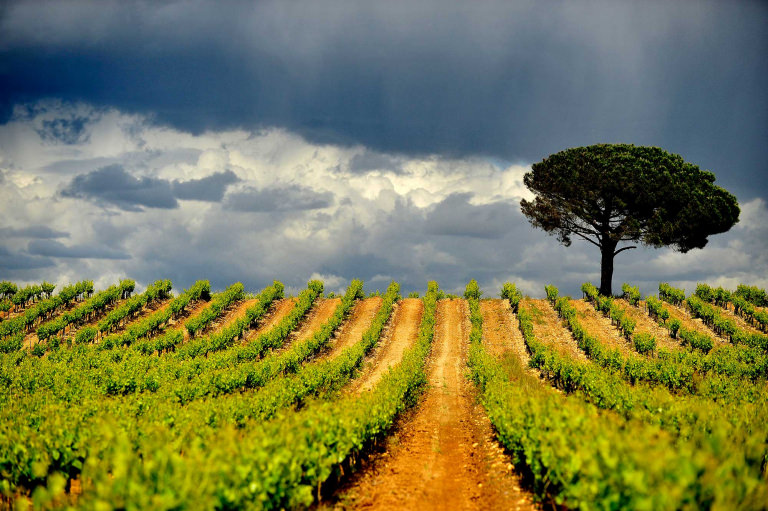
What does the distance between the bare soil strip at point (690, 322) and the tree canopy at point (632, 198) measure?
620cm

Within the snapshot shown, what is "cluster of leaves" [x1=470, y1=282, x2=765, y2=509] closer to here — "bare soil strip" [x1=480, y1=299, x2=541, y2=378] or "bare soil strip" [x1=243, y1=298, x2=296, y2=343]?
"bare soil strip" [x1=480, y1=299, x2=541, y2=378]

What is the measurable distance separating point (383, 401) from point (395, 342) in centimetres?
2157

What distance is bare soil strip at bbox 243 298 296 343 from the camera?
126ft

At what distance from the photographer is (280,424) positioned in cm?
952

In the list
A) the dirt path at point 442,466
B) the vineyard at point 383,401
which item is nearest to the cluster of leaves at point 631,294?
the vineyard at point 383,401

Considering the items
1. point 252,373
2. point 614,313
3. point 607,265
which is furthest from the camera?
point 607,265

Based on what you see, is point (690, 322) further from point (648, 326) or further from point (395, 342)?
point (395, 342)

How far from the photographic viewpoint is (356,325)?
4028cm

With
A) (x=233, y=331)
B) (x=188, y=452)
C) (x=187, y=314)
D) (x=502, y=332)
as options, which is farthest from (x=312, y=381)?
(x=187, y=314)

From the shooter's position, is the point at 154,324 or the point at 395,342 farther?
the point at 154,324

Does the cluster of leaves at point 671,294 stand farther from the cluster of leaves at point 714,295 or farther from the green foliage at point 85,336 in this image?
the green foliage at point 85,336

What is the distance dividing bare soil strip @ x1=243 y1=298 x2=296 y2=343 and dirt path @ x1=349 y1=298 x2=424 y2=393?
33.7 ft

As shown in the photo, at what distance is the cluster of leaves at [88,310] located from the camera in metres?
37.4

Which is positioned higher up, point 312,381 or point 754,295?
point 754,295
